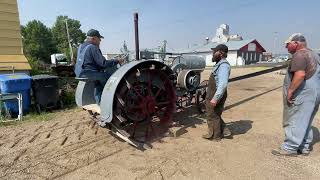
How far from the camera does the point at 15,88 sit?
263 inches

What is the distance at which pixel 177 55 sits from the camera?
21.5ft

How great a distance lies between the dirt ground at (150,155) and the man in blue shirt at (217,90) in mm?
211

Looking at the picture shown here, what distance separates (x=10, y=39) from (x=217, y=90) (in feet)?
21.3

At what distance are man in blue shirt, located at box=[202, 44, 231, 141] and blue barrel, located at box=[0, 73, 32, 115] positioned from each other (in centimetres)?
465

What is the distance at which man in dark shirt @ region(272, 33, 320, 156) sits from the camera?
4.00m

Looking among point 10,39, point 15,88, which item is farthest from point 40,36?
point 15,88

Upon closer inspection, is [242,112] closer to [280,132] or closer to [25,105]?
[280,132]

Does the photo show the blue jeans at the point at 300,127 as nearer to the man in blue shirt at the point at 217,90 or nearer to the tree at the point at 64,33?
the man in blue shirt at the point at 217,90

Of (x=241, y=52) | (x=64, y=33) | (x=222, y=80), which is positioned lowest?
(x=222, y=80)

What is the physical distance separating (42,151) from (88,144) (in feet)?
2.41

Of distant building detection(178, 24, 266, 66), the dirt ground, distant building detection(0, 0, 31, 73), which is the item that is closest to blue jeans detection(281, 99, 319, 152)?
the dirt ground

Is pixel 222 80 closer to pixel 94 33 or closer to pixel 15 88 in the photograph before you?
pixel 94 33

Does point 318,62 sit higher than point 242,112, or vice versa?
point 318,62

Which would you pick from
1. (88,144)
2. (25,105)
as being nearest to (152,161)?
(88,144)
